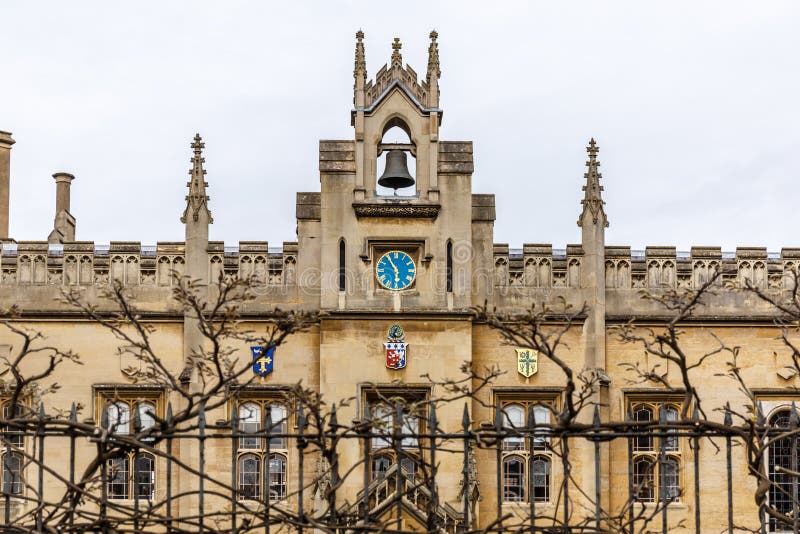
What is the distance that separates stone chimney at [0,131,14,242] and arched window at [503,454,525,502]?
13659 millimetres

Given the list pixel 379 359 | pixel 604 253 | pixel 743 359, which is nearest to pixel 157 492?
pixel 379 359

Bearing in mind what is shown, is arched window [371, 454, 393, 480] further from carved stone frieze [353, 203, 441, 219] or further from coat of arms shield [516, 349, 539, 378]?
carved stone frieze [353, 203, 441, 219]

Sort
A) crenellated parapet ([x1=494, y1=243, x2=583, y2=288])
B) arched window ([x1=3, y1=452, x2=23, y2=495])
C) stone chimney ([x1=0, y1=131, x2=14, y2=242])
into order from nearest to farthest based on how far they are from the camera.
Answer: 1. arched window ([x1=3, y1=452, x2=23, y2=495])
2. crenellated parapet ([x1=494, y1=243, x2=583, y2=288])
3. stone chimney ([x1=0, y1=131, x2=14, y2=242])

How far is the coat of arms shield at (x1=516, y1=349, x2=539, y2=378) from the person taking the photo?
27.3 m

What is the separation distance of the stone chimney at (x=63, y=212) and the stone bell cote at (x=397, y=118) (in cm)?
1010

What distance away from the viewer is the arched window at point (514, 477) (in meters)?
27.3

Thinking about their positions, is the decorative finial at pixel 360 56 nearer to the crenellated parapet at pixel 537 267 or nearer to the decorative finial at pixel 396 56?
the decorative finial at pixel 396 56

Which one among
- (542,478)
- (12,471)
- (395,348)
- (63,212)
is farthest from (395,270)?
(12,471)

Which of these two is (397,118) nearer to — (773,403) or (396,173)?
(396,173)

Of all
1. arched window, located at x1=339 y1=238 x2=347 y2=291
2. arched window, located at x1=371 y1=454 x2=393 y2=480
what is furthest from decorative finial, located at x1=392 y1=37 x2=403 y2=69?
arched window, located at x1=371 y1=454 x2=393 y2=480

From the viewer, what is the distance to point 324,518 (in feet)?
32.5

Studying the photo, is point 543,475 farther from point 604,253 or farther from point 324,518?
point 324,518

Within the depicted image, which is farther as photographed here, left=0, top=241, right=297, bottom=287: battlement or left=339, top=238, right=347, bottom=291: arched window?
left=0, top=241, right=297, bottom=287: battlement

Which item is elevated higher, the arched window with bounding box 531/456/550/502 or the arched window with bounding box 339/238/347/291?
the arched window with bounding box 339/238/347/291
